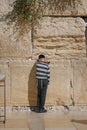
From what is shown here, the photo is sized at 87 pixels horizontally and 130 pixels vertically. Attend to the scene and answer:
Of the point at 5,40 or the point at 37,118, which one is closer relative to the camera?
the point at 37,118

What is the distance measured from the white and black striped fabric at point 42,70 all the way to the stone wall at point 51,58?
28 cm

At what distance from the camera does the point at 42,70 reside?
28.3 feet

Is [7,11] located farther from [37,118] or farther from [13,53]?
[37,118]

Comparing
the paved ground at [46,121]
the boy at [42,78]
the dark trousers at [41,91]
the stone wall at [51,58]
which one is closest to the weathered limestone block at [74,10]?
the stone wall at [51,58]

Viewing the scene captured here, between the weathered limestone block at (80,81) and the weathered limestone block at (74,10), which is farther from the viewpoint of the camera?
the weathered limestone block at (74,10)

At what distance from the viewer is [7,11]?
9039 millimetres

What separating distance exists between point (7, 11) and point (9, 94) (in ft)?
6.27

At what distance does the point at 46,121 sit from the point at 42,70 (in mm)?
1361

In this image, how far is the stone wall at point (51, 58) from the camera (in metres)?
8.88

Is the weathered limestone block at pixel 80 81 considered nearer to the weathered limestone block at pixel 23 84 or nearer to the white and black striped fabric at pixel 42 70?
the white and black striped fabric at pixel 42 70

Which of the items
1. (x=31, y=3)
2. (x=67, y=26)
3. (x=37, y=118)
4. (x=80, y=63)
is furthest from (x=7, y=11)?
(x=37, y=118)

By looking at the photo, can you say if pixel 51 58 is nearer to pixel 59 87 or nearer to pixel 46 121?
pixel 59 87

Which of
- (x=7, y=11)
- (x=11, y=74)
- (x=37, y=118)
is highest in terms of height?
(x=7, y=11)

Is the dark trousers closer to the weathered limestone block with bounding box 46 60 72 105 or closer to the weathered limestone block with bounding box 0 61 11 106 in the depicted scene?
the weathered limestone block with bounding box 46 60 72 105
